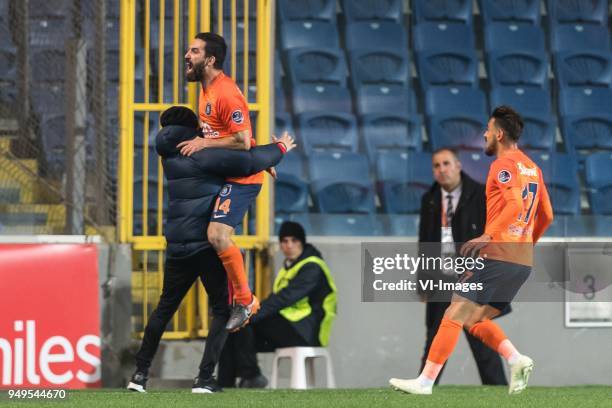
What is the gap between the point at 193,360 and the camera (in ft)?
29.7

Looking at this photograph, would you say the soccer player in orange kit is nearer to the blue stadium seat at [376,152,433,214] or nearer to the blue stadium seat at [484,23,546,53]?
the blue stadium seat at [376,152,433,214]

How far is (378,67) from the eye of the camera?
1029cm

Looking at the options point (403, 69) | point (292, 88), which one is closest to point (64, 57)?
point (292, 88)

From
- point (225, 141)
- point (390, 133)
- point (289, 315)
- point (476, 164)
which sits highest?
point (390, 133)

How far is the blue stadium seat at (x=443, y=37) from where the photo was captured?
1053cm

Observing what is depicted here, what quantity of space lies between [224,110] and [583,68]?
500 centimetres

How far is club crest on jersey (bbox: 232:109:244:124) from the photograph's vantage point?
6.53 meters

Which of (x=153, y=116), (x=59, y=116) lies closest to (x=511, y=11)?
(x=153, y=116)

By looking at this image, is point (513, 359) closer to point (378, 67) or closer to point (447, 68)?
point (378, 67)

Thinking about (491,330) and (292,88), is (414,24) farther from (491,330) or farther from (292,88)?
(491,330)

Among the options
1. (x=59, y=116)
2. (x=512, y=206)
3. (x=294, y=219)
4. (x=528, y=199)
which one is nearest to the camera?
(x=512, y=206)

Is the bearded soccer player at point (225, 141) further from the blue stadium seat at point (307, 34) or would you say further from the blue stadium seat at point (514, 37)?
the blue stadium seat at point (514, 37)

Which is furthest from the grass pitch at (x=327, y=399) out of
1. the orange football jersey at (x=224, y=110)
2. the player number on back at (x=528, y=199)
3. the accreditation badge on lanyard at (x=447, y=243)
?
the accreditation badge on lanyard at (x=447, y=243)

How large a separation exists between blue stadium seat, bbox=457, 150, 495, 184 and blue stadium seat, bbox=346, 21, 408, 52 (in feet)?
3.32
